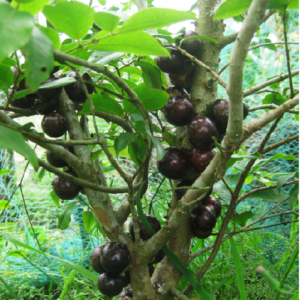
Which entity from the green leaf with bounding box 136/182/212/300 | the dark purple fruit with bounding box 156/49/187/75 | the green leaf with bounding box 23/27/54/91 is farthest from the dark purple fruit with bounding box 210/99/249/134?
the green leaf with bounding box 23/27/54/91

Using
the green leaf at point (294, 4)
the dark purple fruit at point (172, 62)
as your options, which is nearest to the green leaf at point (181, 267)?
the dark purple fruit at point (172, 62)

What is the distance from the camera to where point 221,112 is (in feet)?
1.90

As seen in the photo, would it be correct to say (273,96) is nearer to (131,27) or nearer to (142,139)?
(142,139)

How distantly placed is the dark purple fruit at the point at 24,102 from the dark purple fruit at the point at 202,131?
321mm

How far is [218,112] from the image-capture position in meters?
0.58

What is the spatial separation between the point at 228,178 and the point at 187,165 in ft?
0.36

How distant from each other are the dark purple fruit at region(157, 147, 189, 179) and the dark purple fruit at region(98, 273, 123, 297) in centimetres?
24

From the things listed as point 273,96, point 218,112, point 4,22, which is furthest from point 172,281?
Answer: point 4,22

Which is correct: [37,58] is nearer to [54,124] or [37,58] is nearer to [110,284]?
[54,124]

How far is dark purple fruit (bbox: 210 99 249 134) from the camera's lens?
1.89ft

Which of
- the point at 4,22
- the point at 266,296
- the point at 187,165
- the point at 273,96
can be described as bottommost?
the point at 266,296

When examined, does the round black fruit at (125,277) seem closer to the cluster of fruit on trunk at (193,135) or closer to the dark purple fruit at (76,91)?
the cluster of fruit on trunk at (193,135)

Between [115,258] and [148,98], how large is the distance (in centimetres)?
31

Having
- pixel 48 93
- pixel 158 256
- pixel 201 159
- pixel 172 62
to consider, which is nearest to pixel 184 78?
pixel 172 62
